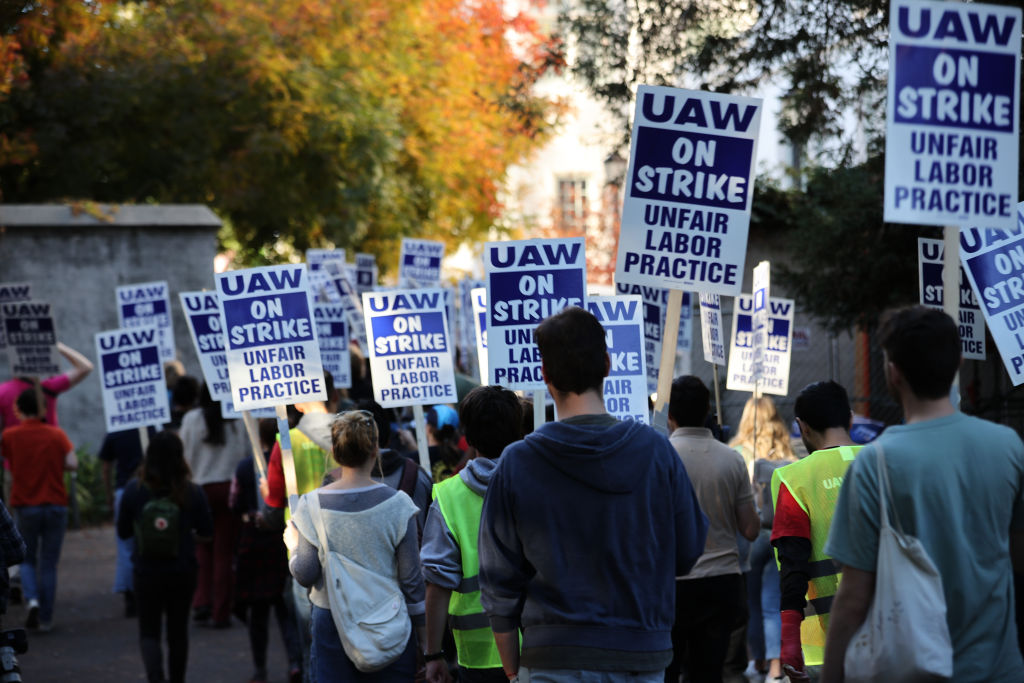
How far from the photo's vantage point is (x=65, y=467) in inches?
446

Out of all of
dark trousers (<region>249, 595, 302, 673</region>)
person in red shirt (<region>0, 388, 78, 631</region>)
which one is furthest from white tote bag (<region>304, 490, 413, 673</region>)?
person in red shirt (<region>0, 388, 78, 631</region>)

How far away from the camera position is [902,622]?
3242 millimetres

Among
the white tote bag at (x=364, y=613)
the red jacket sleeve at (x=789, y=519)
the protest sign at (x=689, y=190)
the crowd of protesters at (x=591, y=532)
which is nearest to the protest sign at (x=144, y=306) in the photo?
the crowd of protesters at (x=591, y=532)

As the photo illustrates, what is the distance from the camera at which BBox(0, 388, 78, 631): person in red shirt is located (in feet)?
36.2

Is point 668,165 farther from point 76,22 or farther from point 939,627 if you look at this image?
point 76,22

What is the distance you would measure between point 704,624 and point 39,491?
22.3 feet

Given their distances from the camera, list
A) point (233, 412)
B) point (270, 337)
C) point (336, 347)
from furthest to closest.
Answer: point (336, 347), point (233, 412), point (270, 337)

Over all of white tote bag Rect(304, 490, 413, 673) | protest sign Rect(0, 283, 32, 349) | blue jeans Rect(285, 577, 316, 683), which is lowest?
blue jeans Rect(285, 577, 316, 683)

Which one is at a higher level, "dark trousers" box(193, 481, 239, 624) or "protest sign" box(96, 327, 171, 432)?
"protest sign" box(96, 327, 171, 432)

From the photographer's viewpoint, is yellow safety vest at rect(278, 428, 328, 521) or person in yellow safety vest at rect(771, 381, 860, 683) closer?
person in yellow safety vest at rect(771, 381, 860, 683)

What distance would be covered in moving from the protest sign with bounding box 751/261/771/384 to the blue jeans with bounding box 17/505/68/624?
6.11m

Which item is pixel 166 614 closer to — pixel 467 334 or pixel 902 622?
pixel 902 622

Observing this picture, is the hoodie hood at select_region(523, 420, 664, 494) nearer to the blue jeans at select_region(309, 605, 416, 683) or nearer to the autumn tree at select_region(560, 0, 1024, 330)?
the blue jeans at select_region(309, 605, 416, 683)

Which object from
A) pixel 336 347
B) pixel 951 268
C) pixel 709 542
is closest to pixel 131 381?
pixel 336 347
